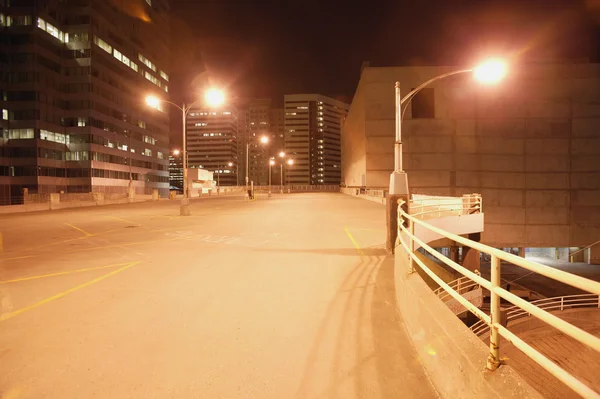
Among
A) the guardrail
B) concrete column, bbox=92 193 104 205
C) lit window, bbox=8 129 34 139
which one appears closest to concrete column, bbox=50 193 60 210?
concrete column, bbox=92 193 104 205

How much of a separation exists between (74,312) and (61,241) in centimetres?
880

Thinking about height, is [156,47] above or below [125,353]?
above

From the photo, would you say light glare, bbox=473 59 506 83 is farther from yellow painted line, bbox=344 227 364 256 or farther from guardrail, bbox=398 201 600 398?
guardrail, bbox=398 201 600 398

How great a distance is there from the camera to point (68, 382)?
346 centimetres

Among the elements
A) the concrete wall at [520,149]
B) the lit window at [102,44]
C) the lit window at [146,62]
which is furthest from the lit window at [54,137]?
the concrete wall at [520,149]

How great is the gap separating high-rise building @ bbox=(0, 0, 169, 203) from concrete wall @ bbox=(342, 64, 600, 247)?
5807 cm

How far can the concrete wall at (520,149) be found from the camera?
46094 mm

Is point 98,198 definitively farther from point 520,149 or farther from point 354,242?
point 520,149

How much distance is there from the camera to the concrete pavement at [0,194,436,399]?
11.3ft

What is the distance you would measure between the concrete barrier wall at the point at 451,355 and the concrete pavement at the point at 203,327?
0.24 meters

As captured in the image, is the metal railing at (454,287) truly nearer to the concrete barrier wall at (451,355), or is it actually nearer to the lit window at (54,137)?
the concrete barrier wall at (451,355)

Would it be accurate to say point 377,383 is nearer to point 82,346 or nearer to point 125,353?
point 125,353

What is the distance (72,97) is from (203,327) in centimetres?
9695

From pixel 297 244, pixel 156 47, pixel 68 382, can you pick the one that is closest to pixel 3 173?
pixel 156 47
